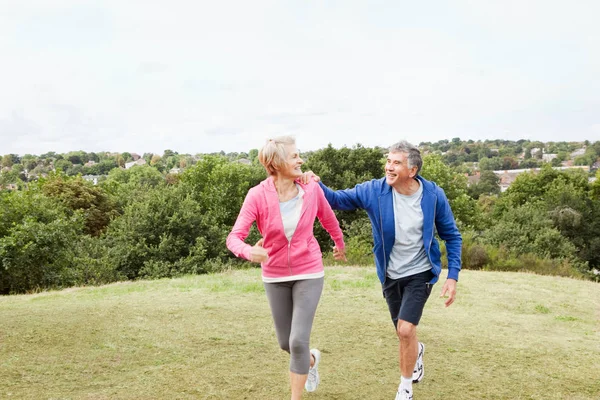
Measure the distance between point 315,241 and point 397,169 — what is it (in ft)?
3.23

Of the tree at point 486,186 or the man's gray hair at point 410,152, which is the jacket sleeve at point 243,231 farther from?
the tree at point 486,186

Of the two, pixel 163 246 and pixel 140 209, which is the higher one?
pixel 140 209

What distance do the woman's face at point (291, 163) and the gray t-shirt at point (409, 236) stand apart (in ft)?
3.45

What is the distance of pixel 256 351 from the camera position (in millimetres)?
7258

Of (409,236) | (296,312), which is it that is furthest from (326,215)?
(296,312)

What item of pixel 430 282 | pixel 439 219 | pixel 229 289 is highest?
pixel 439 219

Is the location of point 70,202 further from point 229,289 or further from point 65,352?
point 65,352

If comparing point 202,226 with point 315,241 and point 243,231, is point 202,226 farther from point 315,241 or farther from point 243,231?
point 243,231

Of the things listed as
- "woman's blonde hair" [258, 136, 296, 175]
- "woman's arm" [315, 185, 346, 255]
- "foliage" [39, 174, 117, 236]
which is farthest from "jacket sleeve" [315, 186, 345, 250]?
"foliage" [39, 174, 117, 236]

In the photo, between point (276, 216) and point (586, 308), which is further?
point (586, 308)

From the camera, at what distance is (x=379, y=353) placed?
7.17 m

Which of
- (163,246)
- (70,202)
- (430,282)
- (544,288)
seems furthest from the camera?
(70,202)

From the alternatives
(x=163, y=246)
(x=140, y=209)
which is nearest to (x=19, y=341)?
(x=163, y=246)

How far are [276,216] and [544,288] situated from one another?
14.0 meters
